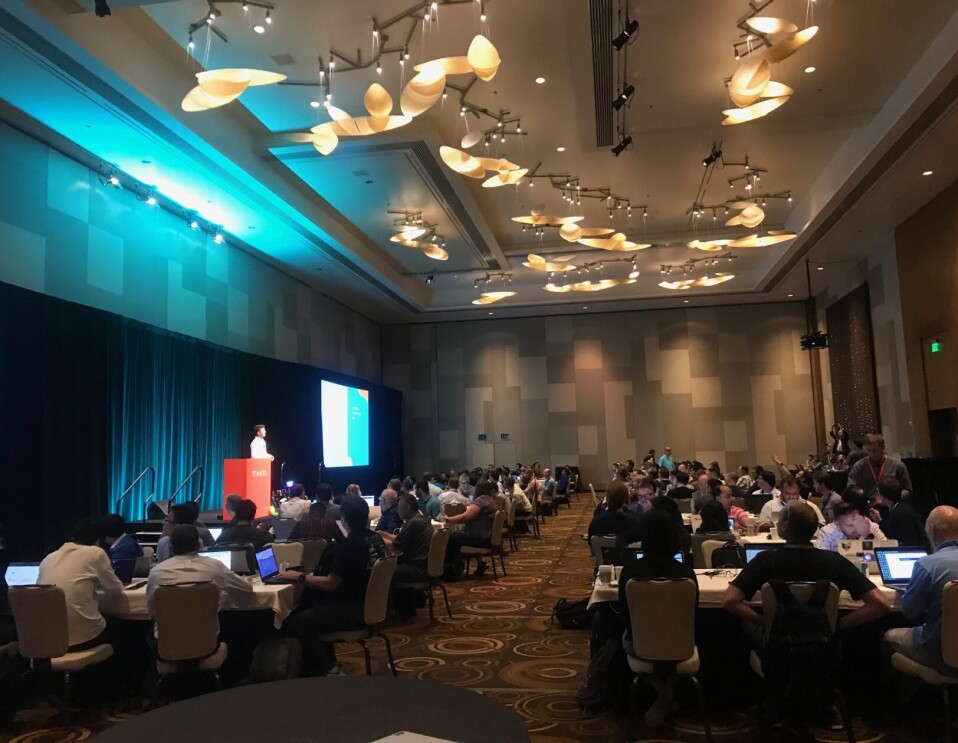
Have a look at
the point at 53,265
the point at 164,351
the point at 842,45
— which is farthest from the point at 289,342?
the point at 842,45

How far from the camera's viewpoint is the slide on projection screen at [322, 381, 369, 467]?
57.2ft

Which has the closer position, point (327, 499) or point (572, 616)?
point (572, 616)

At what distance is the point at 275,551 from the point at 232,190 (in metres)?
6.68

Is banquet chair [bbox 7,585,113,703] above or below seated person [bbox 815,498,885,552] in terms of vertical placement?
below

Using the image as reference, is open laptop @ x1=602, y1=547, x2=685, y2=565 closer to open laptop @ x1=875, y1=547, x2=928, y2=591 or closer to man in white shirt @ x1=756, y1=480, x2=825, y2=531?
open laptop @ x1=875, y1=547, x2=928, y2=591

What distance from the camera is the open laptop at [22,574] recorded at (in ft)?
15.9

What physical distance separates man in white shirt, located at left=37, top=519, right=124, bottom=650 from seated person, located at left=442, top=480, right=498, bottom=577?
15.5 feet

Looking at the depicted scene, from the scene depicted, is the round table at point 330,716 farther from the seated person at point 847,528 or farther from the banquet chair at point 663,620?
the seated person at point 847,528

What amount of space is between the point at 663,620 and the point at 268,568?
9.08 ft

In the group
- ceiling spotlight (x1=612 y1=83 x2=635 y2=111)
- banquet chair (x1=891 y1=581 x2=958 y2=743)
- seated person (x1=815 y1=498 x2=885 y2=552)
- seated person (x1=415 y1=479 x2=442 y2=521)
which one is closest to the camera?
banquet chair (x1=891 y1=581 x2=958 y2=743)

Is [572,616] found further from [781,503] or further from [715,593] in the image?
[781,503]

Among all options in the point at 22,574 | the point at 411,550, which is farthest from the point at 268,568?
the point at 411,550

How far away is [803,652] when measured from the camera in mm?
3338

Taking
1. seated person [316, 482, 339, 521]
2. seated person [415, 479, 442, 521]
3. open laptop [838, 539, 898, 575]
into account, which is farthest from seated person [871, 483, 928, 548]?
seated person [415, 479, 442, 521]
